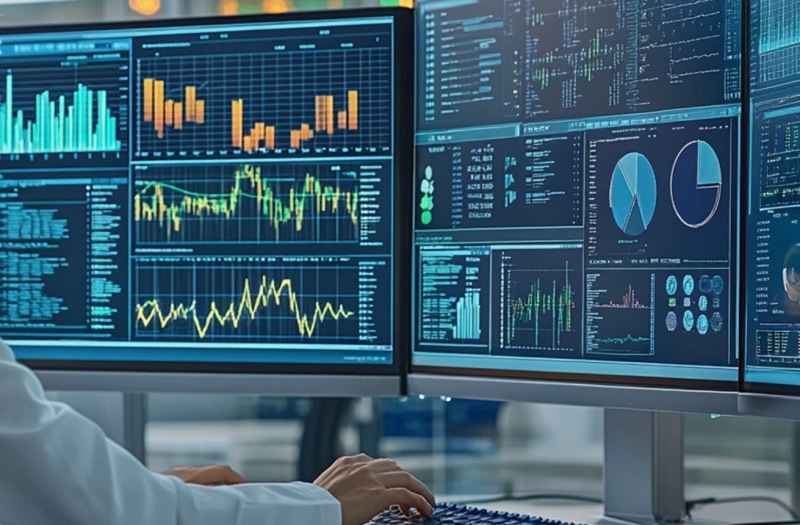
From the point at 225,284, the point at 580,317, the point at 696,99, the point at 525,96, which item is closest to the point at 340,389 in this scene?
the point at 225,284

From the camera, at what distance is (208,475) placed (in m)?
1.12

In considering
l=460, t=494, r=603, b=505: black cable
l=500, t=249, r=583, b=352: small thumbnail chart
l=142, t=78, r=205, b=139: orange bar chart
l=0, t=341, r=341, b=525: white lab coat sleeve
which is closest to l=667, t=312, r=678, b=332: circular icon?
l=500, t=249, r=583, b=352: small thumbnail chart

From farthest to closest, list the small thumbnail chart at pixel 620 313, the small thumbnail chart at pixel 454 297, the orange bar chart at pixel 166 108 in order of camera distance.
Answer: the orange bar chart at pixel 166 108
the small thumbnail chart at pixel 454 297
the small thumbnail chart at pixel 620 313

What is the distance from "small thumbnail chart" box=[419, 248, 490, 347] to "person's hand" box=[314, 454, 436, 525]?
8.3 inches

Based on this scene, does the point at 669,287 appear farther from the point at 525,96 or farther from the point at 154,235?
the point at 154,235

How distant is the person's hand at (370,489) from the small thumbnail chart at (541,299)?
0.22m

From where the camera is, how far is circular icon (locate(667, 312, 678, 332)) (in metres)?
0.97

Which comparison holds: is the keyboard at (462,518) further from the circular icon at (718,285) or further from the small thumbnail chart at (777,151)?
the small thumbnail chart at (777,151)

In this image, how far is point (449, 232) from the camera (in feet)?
3.73

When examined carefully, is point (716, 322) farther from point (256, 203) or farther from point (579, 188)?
point (256, 203)

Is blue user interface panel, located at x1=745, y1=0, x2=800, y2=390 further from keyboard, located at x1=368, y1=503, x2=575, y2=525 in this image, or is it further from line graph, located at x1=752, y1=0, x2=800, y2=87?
keyboard, located at x1=368, y1=503, x2=575, y2=525

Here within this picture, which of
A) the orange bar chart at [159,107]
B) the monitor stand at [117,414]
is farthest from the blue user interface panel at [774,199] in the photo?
the monitor stand at [117,414]

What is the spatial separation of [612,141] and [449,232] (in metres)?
0.23

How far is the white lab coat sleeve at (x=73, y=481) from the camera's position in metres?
0.72
